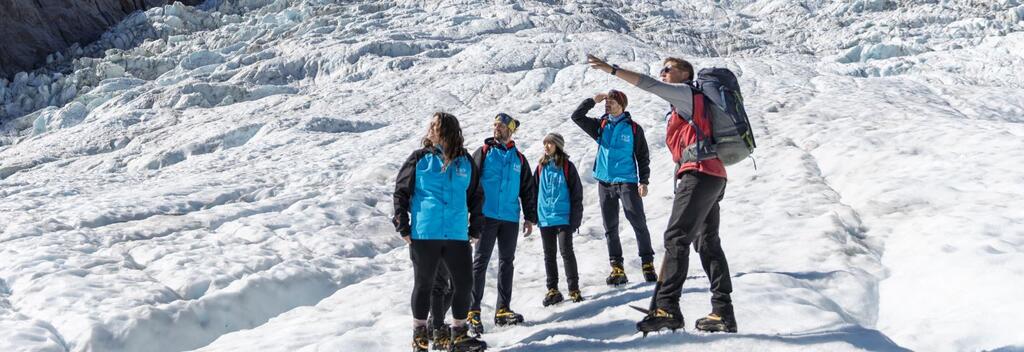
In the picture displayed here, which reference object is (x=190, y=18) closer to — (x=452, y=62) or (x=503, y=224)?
(x=452, y=62)

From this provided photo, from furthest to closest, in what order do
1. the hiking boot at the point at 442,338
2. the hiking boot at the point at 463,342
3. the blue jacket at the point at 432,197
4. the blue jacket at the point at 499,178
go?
the blue jacket at the point at 499,178 → the hiking boot at the point at 442,338 → the hiking boot at the point at 463,342 → the blue jacket at the point at 432,197

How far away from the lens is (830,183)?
10922 mm

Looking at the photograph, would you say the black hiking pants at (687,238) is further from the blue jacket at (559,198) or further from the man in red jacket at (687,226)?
the blue jacket at (559,198)

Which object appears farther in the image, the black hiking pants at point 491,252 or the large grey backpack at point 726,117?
the black hiking pants at point 491,252

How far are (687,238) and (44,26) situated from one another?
174ft

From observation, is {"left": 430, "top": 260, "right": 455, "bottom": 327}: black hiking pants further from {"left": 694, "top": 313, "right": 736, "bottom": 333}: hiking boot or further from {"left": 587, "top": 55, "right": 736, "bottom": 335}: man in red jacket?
{"left": 694, "top": 313, "right": 736, "bottom": 333}: hiking boot

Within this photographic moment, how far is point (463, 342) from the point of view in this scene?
5.05 m

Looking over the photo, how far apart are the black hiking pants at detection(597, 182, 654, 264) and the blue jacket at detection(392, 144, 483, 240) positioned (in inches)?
87.2

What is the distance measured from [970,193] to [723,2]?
52549 millimetres

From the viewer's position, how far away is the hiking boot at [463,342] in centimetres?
503

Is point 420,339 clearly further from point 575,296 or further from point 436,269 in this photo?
point 575,296

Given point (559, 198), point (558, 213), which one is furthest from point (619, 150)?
point (558, 213)

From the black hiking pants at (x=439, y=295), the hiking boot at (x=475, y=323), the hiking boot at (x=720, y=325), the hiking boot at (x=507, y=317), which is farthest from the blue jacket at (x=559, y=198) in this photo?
the hiking boot at (x=720, y=325)

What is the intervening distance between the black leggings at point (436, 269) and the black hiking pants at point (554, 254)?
1.68m
